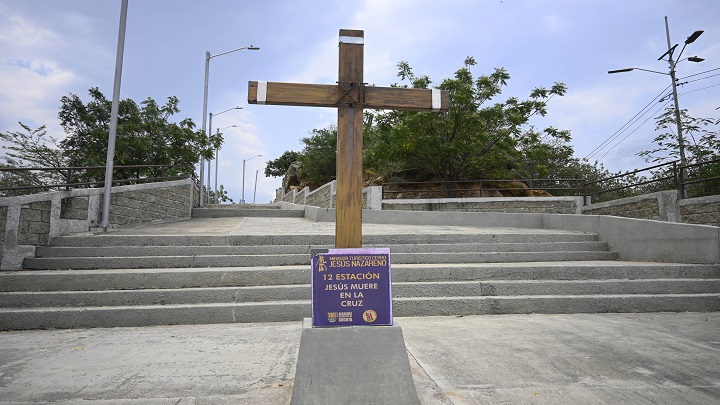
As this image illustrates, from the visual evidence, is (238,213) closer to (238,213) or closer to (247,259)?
(238,213)

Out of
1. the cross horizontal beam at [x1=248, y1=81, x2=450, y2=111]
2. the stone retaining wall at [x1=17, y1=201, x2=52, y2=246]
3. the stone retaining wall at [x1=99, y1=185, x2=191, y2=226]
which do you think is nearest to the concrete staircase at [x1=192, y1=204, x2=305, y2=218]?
the stone retaining wall at [x1=99, y1=185, x2=191, y2=226]

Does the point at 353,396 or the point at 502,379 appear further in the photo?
the point at 502,379

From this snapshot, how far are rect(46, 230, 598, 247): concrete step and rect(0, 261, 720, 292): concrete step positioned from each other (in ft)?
4.12

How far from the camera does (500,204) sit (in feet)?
57.1

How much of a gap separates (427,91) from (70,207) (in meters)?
9.11

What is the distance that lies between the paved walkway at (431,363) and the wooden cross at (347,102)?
1.53 meters

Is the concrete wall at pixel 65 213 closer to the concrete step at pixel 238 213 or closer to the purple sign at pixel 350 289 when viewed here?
the concrete step at pixel 238 213

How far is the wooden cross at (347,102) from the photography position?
367 cm

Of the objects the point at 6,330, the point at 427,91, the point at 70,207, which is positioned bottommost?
the point at 6,330

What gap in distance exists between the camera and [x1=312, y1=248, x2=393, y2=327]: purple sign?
3.17 m

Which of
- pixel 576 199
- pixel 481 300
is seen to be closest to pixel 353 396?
pixel 481 300

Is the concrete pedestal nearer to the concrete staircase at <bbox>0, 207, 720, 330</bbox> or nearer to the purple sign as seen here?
the purple sign

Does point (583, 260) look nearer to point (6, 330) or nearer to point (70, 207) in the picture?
point (6, 330)

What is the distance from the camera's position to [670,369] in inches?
146
